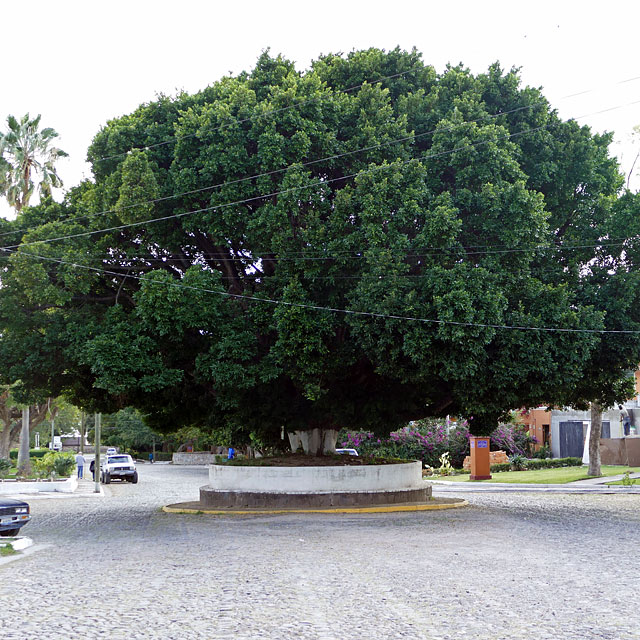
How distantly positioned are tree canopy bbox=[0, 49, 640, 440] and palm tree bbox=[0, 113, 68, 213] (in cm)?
1680

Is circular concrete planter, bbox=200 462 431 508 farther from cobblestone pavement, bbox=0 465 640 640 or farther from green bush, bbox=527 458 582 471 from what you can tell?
green bush, bbox=527 458 582 471

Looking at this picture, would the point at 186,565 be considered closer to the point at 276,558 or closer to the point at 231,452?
the point at 276,558

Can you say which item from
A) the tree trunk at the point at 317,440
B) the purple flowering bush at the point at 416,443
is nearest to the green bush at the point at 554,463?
the purple flowering bush at the point at 416,443

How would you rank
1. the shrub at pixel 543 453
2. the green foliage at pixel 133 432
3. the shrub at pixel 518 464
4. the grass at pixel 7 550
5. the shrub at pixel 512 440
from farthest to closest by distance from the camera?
the green foliage at pixel 133 432 → the shrub at pixel 543 453 → the shrub at pixel 512 440 → the shrub at pixel 518 464 → the grass at pixel 7 550

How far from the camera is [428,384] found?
20828 mm

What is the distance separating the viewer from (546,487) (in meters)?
30.2

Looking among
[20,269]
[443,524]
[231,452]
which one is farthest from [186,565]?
[231,452]

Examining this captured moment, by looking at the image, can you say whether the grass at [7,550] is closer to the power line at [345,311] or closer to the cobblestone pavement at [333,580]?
the cobblestone pavement at [333,580]

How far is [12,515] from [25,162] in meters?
25.7

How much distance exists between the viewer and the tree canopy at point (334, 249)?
18047mm

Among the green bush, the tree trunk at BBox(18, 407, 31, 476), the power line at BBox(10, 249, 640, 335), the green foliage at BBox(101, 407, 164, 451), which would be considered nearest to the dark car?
the power line at BBox(10, 249, 640, 335)

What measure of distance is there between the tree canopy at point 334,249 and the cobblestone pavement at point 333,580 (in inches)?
148

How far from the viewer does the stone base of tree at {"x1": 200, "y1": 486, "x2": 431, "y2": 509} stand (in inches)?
861

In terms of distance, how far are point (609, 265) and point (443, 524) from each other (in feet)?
26.4
